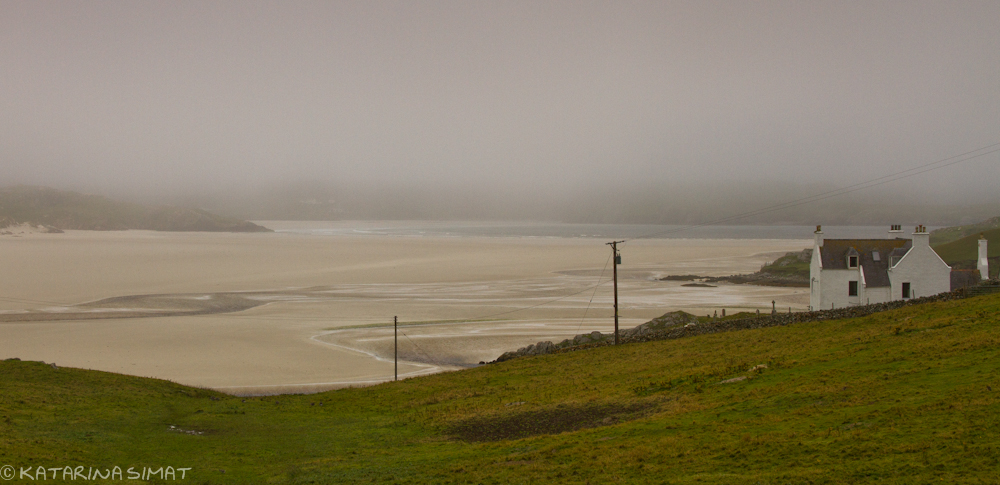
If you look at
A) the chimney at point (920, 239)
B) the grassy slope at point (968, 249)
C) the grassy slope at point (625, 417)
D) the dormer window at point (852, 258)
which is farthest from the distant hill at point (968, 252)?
the grassy slope at point (625, 417)

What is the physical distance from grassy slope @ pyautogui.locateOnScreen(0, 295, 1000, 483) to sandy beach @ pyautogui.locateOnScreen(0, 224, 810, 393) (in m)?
13.4

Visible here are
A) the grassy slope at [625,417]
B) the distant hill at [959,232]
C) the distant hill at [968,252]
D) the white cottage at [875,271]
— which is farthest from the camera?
the distant hill at [959,232]

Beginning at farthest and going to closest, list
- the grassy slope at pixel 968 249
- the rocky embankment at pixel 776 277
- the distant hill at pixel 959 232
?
the distant hill at pixel 959 232 → the rocky embankment at pixel 776 277 → the grassy slope at pixel 968 249

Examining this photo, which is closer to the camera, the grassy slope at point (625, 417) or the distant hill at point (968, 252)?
the grassy slope at point (625, 417)

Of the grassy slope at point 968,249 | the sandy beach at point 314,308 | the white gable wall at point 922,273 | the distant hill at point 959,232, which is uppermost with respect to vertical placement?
the distant hill at point 959,232

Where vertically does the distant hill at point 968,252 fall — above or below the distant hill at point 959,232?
below

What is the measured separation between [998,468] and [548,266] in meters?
112

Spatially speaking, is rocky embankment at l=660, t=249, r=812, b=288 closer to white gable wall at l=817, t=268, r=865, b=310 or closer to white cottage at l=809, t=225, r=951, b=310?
white cottage at l=809, t=225, r=951, b=310

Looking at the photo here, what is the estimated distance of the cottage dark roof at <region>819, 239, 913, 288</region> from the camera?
46625 millimetres

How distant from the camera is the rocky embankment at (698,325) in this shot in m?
38.0

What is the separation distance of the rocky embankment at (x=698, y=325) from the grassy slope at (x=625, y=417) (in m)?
3.47

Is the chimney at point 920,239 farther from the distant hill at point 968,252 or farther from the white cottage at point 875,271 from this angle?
the distant hill at point 968,252

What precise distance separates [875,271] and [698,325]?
14902mm

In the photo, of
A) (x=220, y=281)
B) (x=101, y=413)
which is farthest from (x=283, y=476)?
(x=220, y=281)
